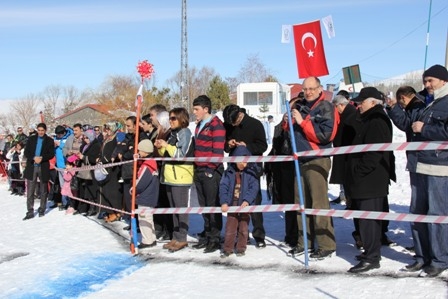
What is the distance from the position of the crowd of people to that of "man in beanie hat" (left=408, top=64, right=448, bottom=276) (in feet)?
0.04

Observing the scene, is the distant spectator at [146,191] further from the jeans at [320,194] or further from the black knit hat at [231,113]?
the jeans at [320,194]

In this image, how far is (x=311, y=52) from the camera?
21.8 feet

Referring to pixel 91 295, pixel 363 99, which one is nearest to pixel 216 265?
pixel 91 295

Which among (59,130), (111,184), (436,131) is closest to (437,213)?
(436,131)

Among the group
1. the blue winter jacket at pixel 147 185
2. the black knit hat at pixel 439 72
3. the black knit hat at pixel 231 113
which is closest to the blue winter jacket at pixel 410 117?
the black knit hat at pixel 439 72

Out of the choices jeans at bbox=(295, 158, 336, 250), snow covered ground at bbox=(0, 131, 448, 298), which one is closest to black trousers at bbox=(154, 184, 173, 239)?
snow covered ground at bbox=(0, 131, 448, 298)

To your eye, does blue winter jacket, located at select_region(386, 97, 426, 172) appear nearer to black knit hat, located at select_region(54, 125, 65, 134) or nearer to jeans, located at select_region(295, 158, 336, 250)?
jeans, located at select_region(295, 158, 336, 250)

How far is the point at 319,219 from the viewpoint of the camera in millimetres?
6238

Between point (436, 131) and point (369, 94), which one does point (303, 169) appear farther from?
point (436, 131)

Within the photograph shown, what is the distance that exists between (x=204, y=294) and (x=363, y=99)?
115 inches

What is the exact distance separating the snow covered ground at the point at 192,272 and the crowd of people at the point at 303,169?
230mm

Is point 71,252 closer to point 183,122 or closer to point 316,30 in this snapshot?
point 183,122

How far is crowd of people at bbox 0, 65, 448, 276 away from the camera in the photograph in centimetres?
539

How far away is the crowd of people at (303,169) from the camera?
5391mm
